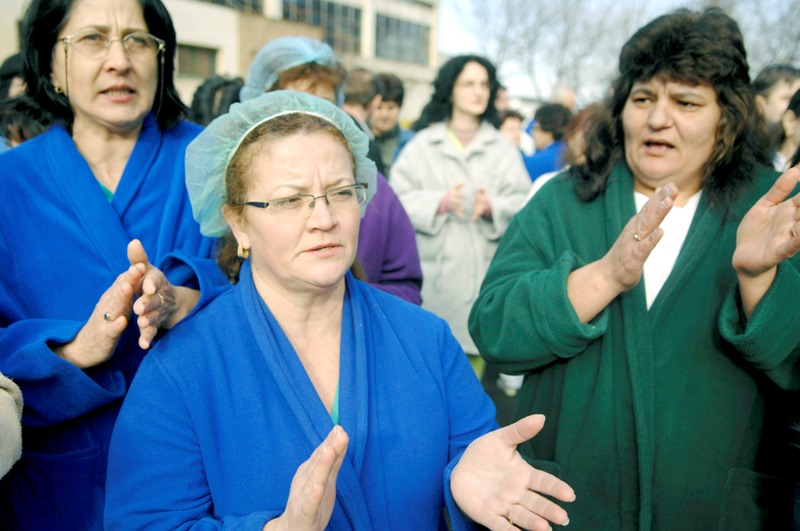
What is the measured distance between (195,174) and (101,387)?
0.64 metres

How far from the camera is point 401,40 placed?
40406mm

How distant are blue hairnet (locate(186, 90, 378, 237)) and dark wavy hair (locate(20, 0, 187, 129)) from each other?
1.87ft

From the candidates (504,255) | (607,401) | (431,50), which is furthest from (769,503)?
(431,50)

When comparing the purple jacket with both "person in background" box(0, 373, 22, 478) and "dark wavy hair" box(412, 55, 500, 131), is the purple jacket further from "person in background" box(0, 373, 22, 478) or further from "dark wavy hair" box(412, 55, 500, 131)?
"dark wavy hair" box(412, 55, 500, 131)

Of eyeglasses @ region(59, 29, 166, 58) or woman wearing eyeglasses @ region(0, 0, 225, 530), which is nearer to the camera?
woman wearing eyeglasses @ region(0, 0, 225, 530)

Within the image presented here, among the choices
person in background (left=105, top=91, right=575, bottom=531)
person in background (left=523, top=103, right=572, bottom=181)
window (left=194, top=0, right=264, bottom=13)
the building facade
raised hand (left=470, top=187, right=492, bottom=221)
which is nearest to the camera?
person in background (left=105, top=91, right=575, bottom=531)

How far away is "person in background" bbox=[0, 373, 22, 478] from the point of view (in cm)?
140

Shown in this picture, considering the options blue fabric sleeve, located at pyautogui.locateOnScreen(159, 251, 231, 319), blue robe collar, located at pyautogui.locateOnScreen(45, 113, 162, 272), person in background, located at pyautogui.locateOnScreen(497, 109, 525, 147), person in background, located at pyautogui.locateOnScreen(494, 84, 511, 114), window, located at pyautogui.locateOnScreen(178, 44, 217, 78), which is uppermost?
window, located at pyautogui.locateOnScreen(178, 44, 217, 78)

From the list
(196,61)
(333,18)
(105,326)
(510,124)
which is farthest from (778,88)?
(333,18)

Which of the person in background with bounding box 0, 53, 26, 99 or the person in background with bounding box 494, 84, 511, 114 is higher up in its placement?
the person in background with bounding box 494, 84, 511, 114

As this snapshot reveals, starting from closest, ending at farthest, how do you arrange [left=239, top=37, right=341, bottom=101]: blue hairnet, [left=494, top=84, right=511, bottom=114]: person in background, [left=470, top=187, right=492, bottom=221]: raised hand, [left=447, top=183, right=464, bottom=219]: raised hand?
[left=239, top=37, right=341, bottom=101]: blue hairnet → [left=447, top=183, right=464, bottom=219]: raised hand → [left=470, top=187, right=492, bottom=221]: raised hand → [left=494, top=84, right=511, bottom=114]: person in background

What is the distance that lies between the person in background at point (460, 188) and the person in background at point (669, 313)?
1669 millimetres

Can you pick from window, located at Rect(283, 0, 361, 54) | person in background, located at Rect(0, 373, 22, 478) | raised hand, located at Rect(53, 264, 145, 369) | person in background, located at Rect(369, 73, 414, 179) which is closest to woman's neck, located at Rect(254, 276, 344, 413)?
raised hand, located at Rect(53, 264, 145, 369)

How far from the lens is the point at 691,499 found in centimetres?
194
